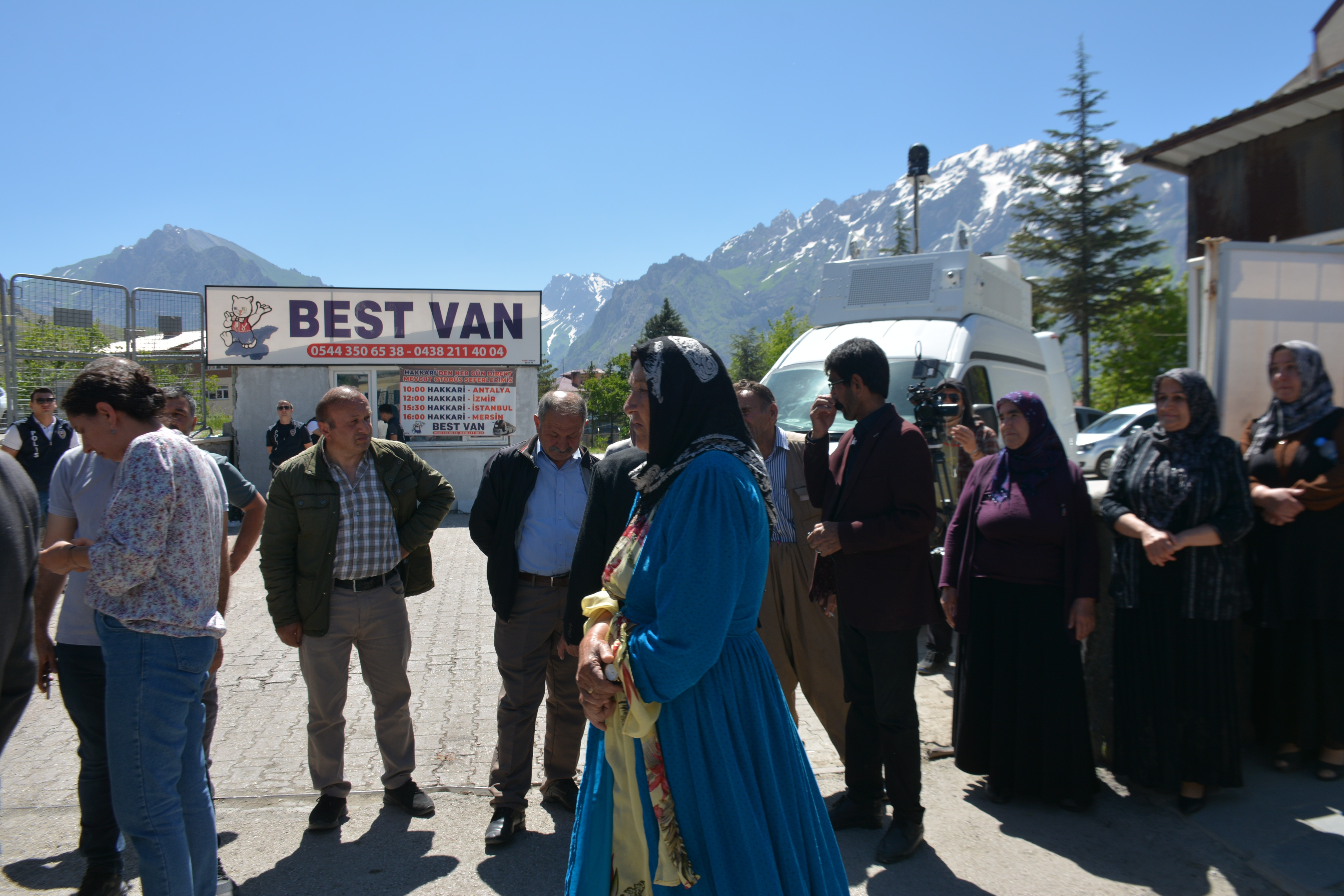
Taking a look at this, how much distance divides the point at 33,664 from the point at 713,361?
248 centimetres

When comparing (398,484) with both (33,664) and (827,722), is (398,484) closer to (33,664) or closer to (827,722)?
(33,664)

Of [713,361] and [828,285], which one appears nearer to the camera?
[713,361]

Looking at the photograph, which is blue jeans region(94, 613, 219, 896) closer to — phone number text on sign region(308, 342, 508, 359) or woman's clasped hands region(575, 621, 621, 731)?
woman's clasped hands region(575, 621, 621, 731)

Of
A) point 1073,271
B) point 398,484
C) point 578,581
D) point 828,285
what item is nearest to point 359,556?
point 398,484

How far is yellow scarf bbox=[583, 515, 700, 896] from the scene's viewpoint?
Answer: 1921 millimetres

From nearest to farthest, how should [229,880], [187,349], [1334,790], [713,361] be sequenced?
[713,361] → [229,880] → [1334,790] → [187,349]

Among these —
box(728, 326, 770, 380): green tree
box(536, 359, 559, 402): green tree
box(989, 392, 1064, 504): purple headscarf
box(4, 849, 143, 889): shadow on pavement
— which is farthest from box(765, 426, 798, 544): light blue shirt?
box(728, 326, 770, 380): green tree

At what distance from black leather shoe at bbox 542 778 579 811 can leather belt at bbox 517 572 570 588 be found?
0.96 m

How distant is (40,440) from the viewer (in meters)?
8.79

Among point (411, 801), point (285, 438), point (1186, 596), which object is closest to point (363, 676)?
point (411, 801)

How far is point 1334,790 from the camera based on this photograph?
381cm

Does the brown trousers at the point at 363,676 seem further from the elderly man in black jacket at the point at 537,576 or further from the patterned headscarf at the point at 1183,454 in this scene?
the patterned headscarf at the point at 1183,454

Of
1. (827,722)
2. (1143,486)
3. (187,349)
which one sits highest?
(187,349)

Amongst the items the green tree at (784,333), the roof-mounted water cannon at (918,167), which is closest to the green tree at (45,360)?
the roof-mounted water cannon at (918,167)
